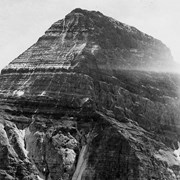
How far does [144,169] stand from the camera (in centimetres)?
19425

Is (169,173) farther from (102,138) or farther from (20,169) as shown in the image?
(20,169)

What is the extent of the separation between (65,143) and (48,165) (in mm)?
6962

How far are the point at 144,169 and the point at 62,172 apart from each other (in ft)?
62.3

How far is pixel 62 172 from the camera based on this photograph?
641 ft

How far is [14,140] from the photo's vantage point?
197 m

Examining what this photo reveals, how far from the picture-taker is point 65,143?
199625mm

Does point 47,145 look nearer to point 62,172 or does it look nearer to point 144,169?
point 62,172

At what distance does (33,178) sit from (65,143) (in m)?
13.9

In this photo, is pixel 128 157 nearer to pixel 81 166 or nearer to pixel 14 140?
pixel 81 166

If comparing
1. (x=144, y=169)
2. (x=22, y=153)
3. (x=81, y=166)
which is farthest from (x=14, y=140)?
(x=144, y=169)

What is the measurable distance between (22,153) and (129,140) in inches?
999

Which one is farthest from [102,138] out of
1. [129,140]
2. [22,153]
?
[22,153]

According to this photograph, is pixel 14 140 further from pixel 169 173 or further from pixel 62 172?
pixel 169 173

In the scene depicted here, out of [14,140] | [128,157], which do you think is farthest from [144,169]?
[14,140]
